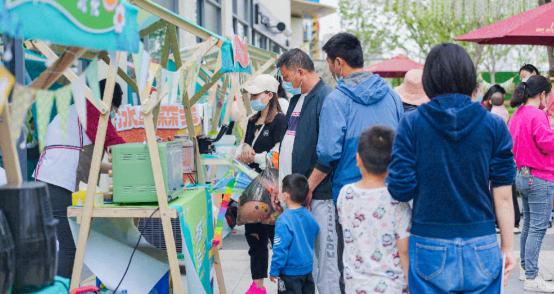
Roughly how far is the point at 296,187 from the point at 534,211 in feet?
8.60

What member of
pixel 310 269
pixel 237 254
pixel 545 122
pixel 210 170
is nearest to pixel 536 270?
pixel 545 122

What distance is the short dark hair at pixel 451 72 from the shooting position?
10.6 feet

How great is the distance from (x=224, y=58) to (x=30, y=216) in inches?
99.3

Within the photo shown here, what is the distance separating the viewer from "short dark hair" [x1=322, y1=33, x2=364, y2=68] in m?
4.50

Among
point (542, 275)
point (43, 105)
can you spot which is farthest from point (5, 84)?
point (542, 275)

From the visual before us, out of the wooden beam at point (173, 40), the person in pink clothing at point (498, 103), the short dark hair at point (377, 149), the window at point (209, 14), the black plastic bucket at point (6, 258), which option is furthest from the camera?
the window at point (209, 14)

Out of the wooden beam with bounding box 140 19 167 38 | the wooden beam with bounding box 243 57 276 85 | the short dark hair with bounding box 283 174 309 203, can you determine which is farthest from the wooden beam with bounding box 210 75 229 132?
the short dark hair with bounding box 283 174 309 203

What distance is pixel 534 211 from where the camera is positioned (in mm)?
6309

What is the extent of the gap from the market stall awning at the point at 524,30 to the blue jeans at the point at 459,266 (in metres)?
4.80

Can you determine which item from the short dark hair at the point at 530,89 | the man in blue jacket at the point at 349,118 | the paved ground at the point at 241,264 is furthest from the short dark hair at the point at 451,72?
the paved ground at the point at 241,264

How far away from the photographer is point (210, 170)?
848 centimetres

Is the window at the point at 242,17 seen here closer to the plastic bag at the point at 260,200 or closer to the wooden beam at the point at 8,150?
the plastic bag at the point at 260,200

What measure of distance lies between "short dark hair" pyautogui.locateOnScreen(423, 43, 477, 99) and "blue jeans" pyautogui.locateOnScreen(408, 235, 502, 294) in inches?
26.4

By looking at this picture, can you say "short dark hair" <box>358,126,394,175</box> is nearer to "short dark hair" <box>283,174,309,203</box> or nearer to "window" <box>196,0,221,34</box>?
"short dark hair" <box>283,174,309,203</box>
